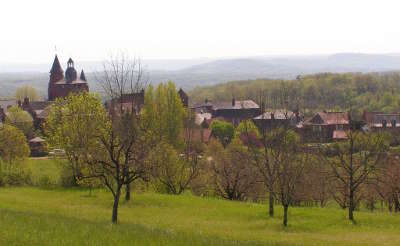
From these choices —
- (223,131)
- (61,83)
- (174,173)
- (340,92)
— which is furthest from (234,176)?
(340,92)

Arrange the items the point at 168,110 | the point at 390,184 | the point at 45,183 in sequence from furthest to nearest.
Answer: the point at 168,110 < the point at 45,183 < the point at 390,184

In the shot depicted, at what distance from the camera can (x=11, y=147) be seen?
46125 millimetres

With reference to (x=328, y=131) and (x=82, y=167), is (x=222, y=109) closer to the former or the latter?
(x=328, y=131)

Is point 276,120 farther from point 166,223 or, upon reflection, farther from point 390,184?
point 166,223

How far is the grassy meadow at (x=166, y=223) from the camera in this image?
15938mm

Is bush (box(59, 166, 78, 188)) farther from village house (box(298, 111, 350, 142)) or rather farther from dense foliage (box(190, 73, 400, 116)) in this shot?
dense foliage (box(190, 73, 400, 116))

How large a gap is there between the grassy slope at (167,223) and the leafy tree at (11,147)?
294 inches

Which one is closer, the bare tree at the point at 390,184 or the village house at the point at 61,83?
the bare tree at the point at 390,184

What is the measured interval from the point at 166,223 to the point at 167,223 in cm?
6

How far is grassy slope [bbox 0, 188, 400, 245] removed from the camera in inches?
628

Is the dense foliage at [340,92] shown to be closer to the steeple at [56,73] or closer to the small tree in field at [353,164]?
the steeple at [56,73]

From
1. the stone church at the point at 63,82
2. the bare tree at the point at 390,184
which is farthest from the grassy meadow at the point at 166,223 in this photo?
the stone church at the point at 63,82

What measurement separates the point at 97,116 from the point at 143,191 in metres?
7.37

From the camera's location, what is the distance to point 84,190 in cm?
3922
